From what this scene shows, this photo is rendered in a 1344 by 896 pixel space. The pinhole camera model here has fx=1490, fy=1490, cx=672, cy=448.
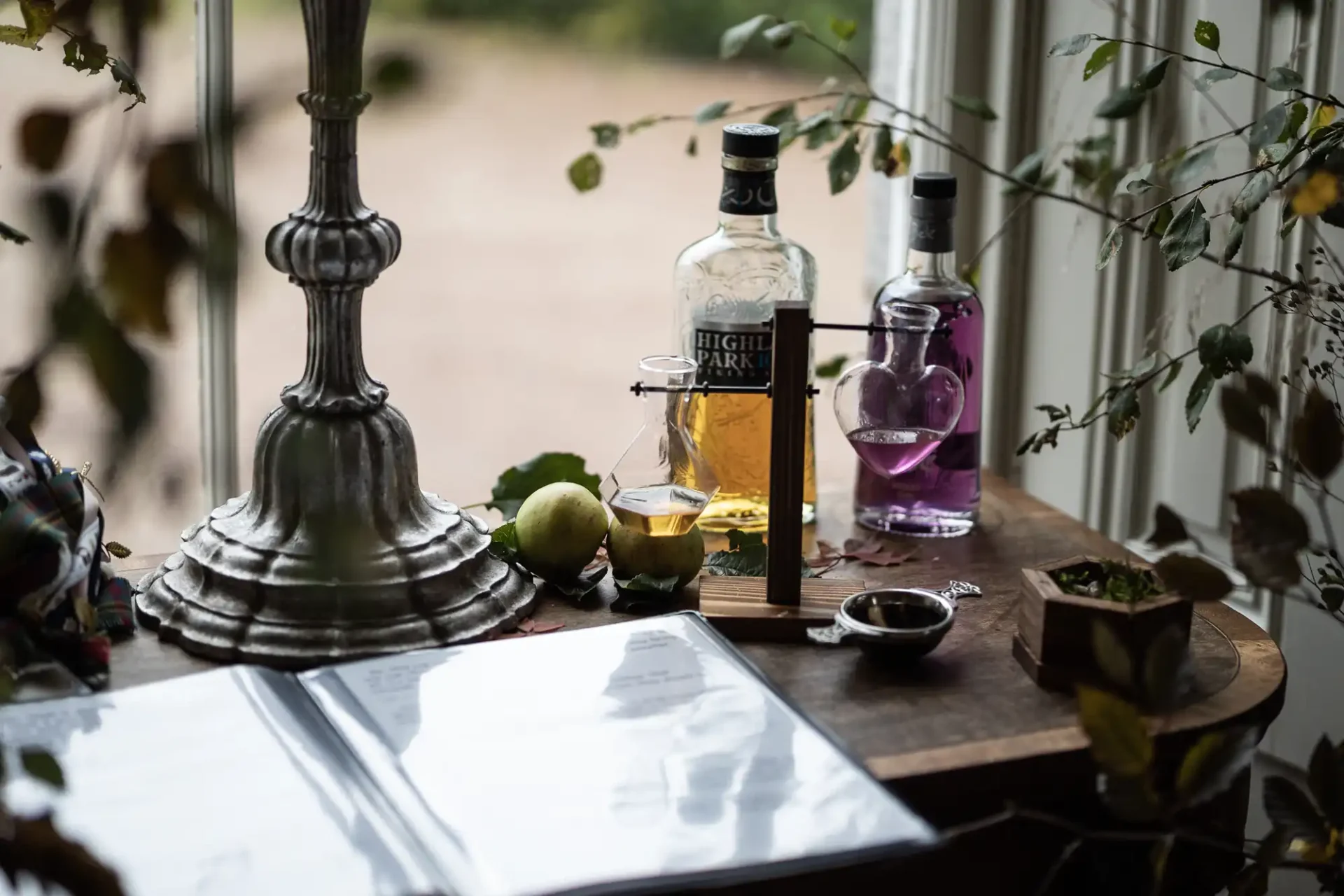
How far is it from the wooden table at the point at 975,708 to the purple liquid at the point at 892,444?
97 mm

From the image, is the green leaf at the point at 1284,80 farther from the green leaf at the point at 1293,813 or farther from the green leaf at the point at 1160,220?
the green leaf at the point at 1293,813

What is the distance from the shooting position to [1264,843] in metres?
0.77

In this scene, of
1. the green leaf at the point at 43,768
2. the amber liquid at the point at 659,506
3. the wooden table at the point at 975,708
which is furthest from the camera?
the amber liquid at the point at 659,506

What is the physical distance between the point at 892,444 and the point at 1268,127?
34cm

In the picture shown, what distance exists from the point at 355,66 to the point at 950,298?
3.25ft

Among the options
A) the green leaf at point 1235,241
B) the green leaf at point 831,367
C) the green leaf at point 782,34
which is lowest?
the green leaf at point 831,367

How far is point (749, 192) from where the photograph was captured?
3.85 ft

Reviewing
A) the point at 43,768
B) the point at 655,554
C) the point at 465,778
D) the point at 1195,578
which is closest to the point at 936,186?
the point at 655,554

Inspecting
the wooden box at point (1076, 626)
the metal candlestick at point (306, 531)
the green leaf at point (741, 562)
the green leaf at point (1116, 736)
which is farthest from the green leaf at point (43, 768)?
the green leaf at point (741, 562)

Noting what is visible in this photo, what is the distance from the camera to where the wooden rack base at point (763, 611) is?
1.04 meters

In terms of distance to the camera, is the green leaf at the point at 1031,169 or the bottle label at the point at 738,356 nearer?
the bottle label at the point at 738,356

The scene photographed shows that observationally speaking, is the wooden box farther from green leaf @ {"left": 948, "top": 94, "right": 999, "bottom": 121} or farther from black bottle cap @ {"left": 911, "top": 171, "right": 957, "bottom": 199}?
green leaf @ {"left": 948, "top": 94, "right": 999, "bottom": 121}

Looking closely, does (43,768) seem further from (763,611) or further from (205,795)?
(763,611)

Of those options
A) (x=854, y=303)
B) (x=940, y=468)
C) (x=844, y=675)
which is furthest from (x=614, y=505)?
(x=854, y=303)
